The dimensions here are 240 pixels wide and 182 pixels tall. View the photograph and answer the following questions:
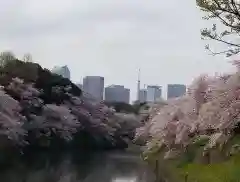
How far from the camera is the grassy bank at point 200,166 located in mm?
14727

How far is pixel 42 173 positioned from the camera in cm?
2614

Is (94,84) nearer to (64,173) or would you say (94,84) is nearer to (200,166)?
(64,173)

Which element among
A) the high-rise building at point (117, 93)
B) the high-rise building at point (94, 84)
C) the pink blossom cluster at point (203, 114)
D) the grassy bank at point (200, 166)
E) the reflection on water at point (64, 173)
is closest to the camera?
the grassy bank at point (200, 166)

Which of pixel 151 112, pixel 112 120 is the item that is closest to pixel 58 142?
pixel 151 112

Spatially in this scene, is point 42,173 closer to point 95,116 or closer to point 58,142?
point 58,142

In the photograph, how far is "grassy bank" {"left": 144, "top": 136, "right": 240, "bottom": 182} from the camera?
14.7m

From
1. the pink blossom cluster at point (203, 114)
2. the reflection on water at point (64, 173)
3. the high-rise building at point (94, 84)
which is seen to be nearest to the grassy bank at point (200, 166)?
the pink blossom cluster at point (203, 114)

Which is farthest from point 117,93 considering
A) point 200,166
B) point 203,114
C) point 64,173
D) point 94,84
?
point 200,166

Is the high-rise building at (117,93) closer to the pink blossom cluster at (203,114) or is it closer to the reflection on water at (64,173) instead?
the reflection on water at (64,173)

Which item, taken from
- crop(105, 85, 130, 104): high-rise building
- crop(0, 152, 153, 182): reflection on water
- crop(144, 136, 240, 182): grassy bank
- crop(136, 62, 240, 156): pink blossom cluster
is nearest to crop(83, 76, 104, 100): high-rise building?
crop(105, 85, 130, 104): high-rise building

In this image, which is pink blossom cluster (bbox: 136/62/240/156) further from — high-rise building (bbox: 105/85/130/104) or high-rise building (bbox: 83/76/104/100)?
high-rise building (bbox: 105/85/130/104)

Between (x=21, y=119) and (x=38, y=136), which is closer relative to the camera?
(x=21, y=119)

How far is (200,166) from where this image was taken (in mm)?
19672

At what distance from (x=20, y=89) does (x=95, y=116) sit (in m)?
15.8
